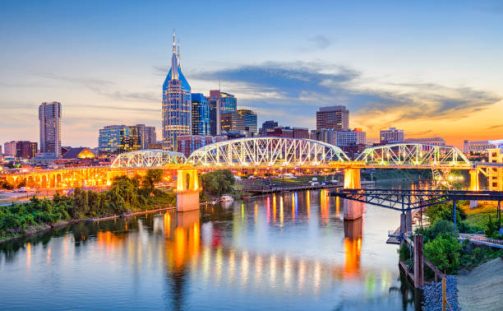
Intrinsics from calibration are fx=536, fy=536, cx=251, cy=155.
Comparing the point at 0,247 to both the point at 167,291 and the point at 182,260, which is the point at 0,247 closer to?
the point at 182,260

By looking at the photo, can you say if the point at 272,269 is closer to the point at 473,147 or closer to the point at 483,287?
the point at 483,287

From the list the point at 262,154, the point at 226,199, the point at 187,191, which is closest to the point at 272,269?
the point at 187,191

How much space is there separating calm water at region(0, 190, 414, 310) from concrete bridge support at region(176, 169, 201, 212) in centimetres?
1303

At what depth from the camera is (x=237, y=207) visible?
78.7 m

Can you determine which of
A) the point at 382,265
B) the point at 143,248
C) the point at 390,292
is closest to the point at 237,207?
the point at 143,248

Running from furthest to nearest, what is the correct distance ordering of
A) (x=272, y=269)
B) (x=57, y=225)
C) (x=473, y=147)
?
1. (x=473, y=147)
2. (x=57, y=225)
3. (x=272, y=269)

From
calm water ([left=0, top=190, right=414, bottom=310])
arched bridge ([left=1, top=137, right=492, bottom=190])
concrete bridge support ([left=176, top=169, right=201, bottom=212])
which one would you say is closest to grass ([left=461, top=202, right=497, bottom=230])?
calm water ([left=0, top=190, right=414, bottom=310])

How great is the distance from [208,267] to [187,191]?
37.1 meters

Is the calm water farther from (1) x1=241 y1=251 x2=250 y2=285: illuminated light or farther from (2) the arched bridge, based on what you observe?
(2) the arched bridge

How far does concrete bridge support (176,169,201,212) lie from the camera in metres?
72.8

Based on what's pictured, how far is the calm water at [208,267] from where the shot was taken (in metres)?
29.9

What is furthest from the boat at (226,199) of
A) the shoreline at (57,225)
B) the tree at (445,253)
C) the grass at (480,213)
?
the tree at (445,253)

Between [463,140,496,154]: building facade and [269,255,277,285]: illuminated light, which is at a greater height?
[463,140,496,154]: building facade

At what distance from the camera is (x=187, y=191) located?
7462 cm
